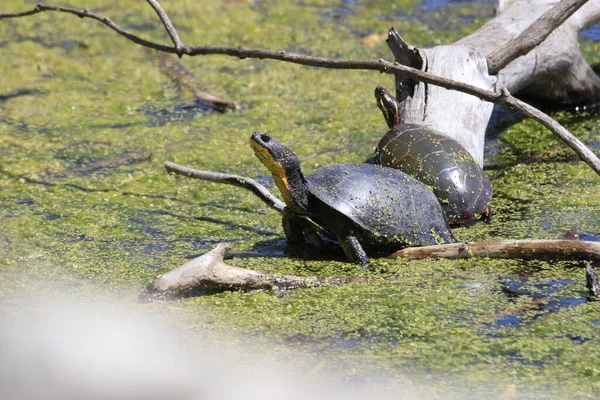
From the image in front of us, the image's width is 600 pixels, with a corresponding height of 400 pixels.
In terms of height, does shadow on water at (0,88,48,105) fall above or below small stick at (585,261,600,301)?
below

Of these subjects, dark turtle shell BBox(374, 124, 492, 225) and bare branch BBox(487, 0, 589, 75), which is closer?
dark turtle shell BBox(374, 124, 492, 225)

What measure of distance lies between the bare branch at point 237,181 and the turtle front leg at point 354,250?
50 cm

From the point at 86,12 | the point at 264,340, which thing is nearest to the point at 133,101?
the point at 86,12

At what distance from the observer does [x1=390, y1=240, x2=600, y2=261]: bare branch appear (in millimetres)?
3441

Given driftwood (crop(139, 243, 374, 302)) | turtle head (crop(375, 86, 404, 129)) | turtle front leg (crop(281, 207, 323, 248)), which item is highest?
turtle head (crop(375, 86, 404, 129))

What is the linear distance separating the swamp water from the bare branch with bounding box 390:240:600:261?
5cm

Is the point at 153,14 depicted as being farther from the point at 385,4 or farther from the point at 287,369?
the point at 287,369

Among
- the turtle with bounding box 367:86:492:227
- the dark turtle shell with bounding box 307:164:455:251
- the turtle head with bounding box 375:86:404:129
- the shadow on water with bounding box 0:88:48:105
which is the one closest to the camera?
the dark turtle shell with bounding box 307:164:455:251

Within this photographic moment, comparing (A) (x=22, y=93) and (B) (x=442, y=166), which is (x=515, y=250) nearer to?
(B) (x=442, y=166)

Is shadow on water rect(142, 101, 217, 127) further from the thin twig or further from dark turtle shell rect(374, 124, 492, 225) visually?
dark turtle shell rect(374, 124, 492, 225)

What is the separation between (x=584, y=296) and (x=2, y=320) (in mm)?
2259

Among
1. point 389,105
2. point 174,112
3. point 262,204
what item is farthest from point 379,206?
point 174,112

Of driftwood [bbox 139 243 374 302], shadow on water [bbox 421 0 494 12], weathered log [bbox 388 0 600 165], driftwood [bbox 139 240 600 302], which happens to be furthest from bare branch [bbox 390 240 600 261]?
shadow on water [bbox 421 0 494 12]

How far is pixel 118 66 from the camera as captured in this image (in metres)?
7.01
